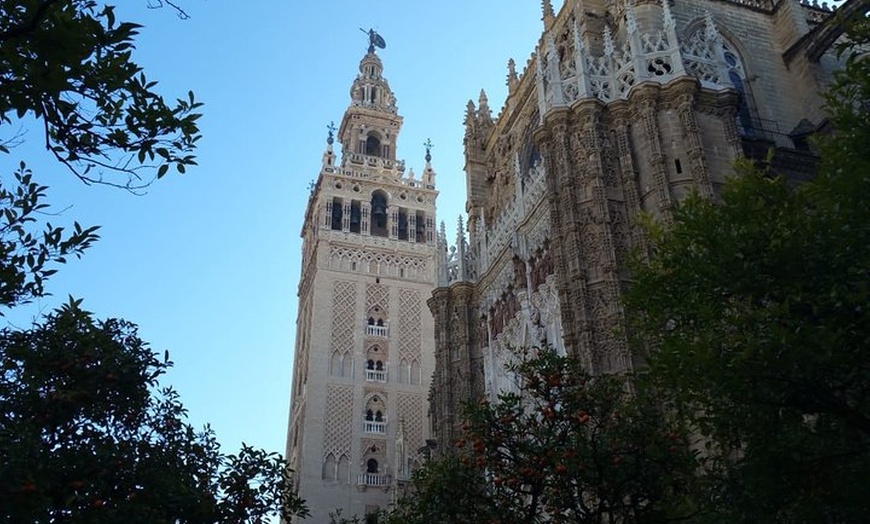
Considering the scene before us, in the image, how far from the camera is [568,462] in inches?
345

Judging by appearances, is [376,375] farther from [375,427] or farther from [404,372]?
[375,427]

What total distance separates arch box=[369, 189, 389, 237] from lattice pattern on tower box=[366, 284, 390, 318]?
402cm

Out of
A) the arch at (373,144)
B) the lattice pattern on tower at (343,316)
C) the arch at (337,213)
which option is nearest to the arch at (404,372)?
the lattice pattern on tower at (343,316)

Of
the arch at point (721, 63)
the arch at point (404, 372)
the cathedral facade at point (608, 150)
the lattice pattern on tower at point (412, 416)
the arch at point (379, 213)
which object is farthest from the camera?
the arch at point (379, 213)

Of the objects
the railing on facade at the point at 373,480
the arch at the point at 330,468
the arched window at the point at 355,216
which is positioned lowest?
the railing on facade at the point at 373,480

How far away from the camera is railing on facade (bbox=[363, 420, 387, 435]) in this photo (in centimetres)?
3944

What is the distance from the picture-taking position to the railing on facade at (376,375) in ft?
134

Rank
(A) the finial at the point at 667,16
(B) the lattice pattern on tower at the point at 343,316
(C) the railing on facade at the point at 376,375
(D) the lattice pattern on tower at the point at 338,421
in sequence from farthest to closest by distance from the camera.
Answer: (B) the lattice pattern on tower at the point at 343,316
(C) the railing on facade at the point at 376,375
(D) the lattice pattern on tower at the point at 338,421
(A) the finial at the point at 667,16

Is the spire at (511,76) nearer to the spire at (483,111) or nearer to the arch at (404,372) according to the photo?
the spire at (483,111)

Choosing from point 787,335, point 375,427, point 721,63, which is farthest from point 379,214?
point 787,335

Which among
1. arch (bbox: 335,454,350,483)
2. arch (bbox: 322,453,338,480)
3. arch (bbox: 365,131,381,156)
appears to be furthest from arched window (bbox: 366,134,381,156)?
arch (bbox: 322,453,338,480)

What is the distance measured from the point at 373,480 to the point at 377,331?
8232 millimetres

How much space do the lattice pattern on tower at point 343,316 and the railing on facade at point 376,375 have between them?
1.53m

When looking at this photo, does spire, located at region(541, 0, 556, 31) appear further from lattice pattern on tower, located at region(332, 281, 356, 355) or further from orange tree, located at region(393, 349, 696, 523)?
lattice pattern on tower, located at region(332, 281, 356, 355)
